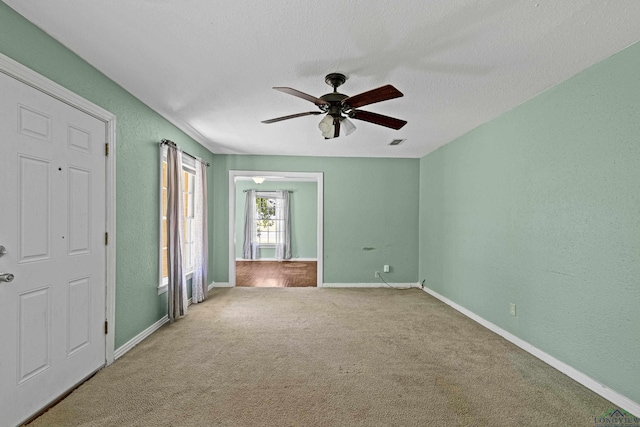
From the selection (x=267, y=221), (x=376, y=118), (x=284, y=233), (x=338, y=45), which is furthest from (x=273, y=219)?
(x=338, y=45)

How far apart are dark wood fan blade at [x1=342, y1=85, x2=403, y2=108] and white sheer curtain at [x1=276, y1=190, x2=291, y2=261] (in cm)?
666

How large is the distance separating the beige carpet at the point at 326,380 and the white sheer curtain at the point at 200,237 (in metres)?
0.75

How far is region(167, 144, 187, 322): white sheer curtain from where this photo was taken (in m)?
3.52

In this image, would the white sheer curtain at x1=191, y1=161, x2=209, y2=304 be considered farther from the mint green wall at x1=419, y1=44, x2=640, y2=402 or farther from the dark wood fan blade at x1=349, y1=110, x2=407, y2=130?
the mint green wall at x1=419, y1=44, x2=640, y2=402

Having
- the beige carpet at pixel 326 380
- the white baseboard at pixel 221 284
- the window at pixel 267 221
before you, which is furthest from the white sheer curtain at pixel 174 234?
the window at pixel 267 221

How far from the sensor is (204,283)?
454 cm

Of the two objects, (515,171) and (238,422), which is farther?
(515,171)

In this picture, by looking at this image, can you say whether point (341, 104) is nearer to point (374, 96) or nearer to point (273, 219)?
point (374, 96)

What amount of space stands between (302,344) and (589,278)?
2.47 meters

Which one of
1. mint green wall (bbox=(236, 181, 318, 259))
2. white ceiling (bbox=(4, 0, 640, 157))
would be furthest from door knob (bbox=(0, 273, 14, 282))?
mint green wall (bbox=(236, 181, 318, 259))

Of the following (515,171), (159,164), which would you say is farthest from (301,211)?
(515,171)

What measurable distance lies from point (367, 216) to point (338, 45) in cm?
385

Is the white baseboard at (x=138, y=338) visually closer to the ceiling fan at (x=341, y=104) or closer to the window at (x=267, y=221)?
the ceiling fan at (x=341, y=104)

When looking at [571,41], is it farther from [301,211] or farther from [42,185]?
[301,211]
